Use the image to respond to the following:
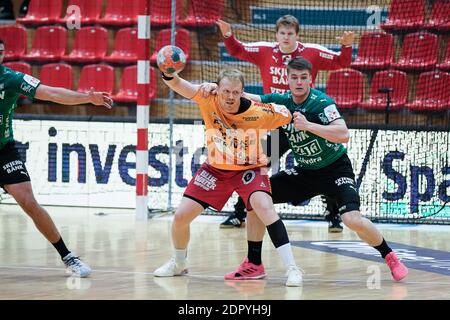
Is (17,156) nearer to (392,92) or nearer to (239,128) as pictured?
(239,128)

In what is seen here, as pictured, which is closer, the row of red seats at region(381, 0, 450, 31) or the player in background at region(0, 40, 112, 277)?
the player in background at region(0, 40, 112, 277)

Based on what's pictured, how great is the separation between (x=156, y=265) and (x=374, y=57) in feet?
20.5

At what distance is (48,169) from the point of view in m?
12.9

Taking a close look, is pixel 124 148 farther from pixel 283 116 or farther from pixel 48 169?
pixel 283 116

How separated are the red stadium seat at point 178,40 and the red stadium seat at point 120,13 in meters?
1.39

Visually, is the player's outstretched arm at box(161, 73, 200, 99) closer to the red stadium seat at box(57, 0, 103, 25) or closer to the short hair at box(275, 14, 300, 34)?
the short hair at box(275, 14, 300, 34)

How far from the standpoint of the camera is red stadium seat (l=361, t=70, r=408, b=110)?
13.2m

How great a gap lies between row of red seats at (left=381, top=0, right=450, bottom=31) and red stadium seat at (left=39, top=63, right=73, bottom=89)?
4.82 meters

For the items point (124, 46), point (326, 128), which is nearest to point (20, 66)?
point (124, 46)

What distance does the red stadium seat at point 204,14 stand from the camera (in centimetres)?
1380

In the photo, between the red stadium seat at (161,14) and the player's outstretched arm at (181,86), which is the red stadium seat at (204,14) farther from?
the player's outstretched arm at (181,86)

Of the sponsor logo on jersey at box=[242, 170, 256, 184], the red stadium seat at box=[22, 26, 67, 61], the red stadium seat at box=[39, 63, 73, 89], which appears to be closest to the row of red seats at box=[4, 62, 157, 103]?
the red stadium seat at box=[39, 63, 73, 89]

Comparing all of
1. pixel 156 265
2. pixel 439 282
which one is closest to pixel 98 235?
pixel 156 265

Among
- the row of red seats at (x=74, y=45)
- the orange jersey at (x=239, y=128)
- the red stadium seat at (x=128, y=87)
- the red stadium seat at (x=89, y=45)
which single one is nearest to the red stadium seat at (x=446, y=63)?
the red stadium seat at (x=128, y=87)
